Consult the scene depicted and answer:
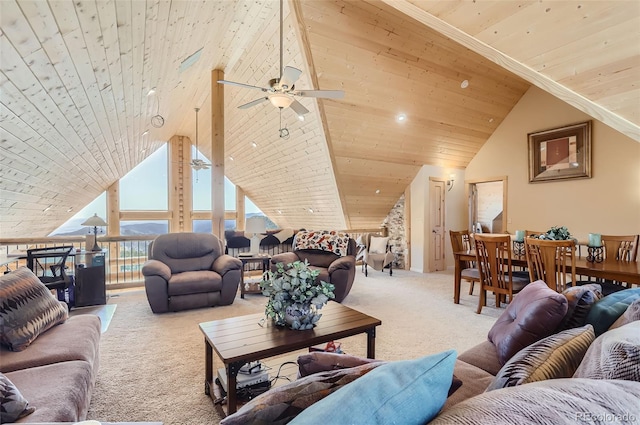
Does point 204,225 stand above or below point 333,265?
above

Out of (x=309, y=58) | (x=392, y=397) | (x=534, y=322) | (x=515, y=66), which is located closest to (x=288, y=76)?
(x=309, y=58)

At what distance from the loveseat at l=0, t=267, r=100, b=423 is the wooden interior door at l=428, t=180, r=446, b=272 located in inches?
241

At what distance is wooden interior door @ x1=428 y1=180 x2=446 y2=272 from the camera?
22.6ft

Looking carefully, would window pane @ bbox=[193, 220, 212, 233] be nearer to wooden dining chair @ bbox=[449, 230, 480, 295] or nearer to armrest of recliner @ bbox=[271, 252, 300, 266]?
armrest of recliner @ bbox=[271, 252, 300, 266]

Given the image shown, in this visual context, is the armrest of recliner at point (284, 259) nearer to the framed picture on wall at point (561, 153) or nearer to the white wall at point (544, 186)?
the white wall at point (544, 186)

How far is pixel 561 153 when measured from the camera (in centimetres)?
566

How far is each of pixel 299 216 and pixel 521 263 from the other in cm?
611

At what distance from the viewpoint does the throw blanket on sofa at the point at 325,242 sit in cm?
482

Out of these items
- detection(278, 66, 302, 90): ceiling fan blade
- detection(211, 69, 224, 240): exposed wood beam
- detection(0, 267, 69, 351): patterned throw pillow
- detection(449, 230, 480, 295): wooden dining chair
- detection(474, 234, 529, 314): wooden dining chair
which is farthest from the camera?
detection(211, 69, 224, 240): exposed wood beam

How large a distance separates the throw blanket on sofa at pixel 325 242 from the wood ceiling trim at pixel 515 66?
2971 millimetres

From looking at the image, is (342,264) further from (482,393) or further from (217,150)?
(482,393)

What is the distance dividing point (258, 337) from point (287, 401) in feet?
4.56

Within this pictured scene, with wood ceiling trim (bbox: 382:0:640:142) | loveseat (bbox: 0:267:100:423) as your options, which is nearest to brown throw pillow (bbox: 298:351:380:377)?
loveseat (bbox: 0:267:100:423)

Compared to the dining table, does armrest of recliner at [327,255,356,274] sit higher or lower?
lower
